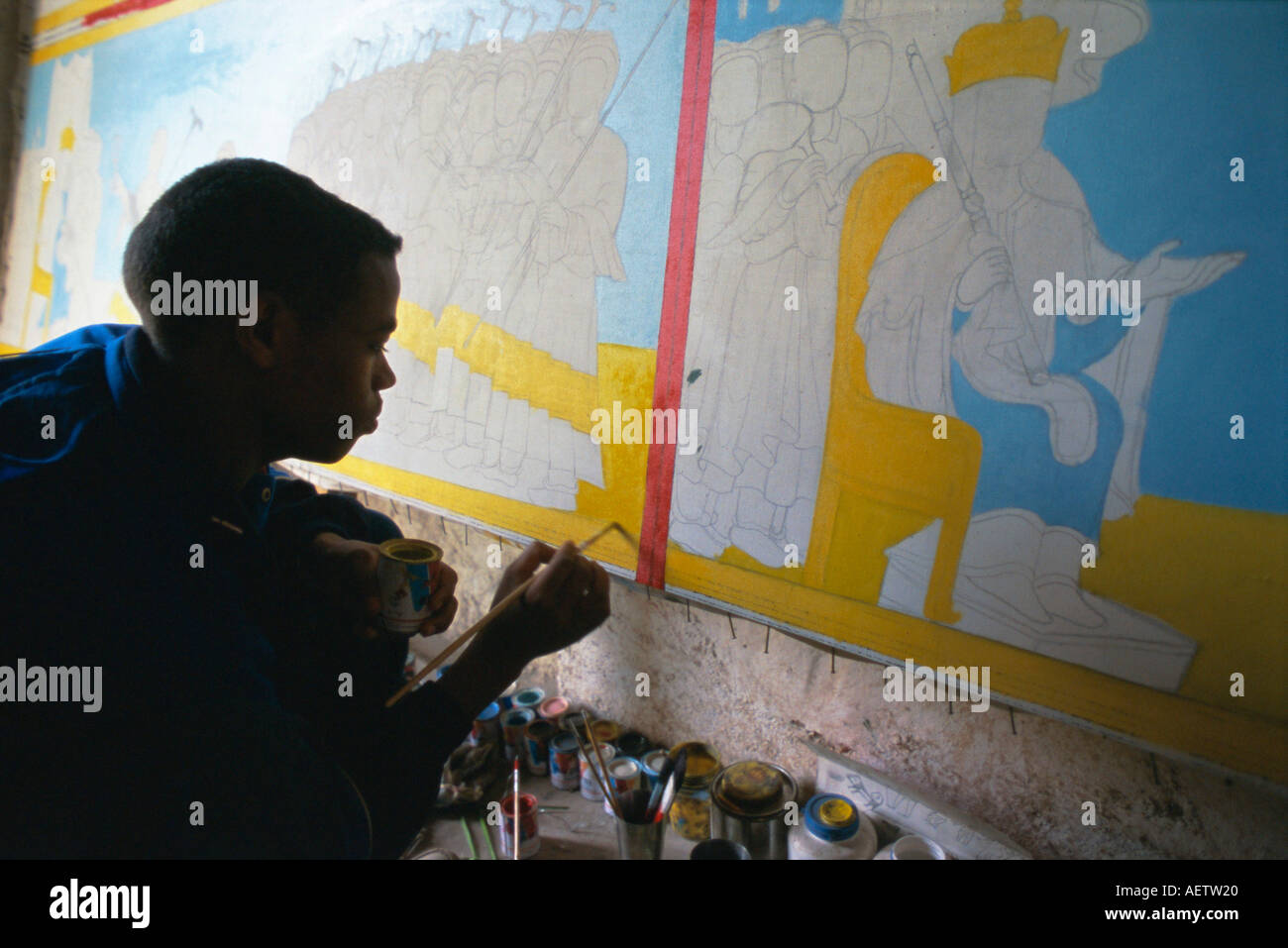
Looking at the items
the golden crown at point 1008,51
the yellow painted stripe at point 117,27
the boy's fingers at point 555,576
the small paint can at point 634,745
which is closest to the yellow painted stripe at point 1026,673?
the boy's fingers at point 555,576

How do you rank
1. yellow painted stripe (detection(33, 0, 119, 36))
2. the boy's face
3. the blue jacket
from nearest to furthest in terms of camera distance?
the blue jacket
the boy's face
yellow painted stripe (detection(33, 0, 119, 36))

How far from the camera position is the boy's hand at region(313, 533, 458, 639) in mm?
962

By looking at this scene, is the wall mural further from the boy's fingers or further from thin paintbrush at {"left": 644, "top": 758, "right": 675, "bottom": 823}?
thin paintbrush at {"left": 644, "top": 758, "right": 675, "bottom": 823}

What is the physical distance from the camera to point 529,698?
1.53 metres

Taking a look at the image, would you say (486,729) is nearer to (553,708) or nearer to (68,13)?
(553,708)

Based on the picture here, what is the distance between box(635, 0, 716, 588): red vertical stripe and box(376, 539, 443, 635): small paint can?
378 millimetres

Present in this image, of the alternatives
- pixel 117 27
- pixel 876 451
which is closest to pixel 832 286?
pixel 876 451

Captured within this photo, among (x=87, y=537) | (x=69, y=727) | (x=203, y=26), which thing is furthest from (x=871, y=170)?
(x=203, y=26)

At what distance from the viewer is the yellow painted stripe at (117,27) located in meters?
1.87

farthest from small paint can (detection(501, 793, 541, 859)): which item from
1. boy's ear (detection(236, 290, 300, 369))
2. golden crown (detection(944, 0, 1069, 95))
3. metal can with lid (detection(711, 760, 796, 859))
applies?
golden crown (detection(944, 0, 1069, 95))

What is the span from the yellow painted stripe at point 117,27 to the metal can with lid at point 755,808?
2388 mm
